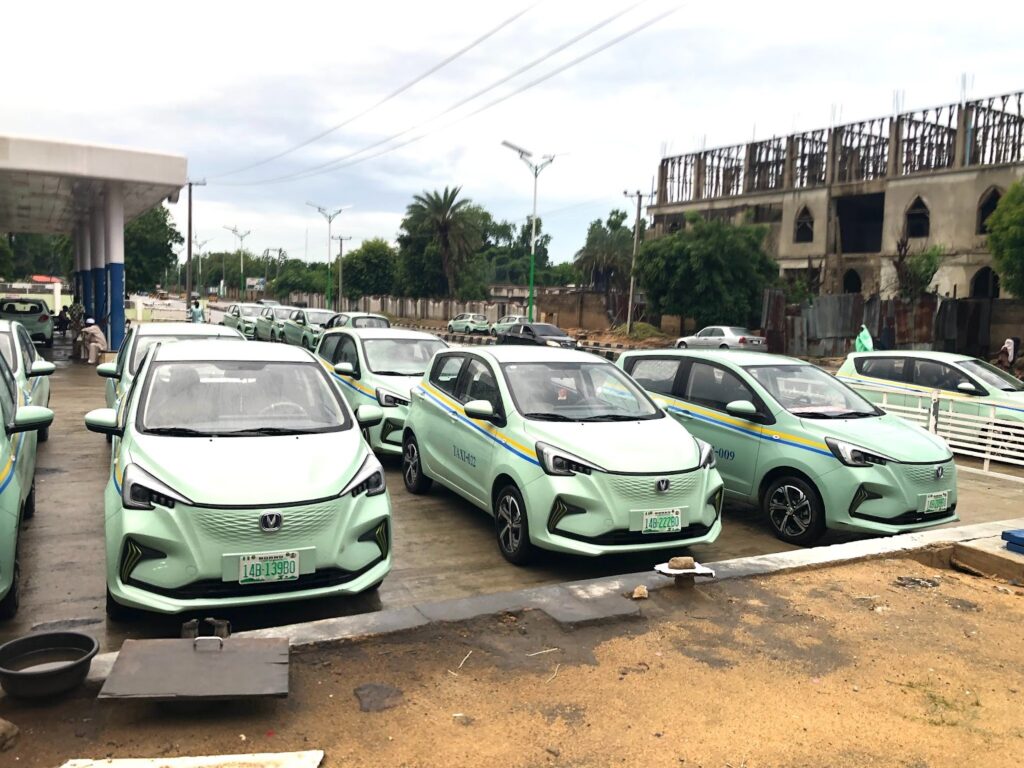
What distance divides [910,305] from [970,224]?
1480 centimetres

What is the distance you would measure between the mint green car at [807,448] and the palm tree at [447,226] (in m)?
54.0

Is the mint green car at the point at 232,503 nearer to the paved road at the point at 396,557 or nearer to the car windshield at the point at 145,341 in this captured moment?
the paved road at the point at 396,557

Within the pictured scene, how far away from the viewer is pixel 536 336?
32906 mm

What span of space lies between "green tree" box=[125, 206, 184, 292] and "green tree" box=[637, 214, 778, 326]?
2825cm

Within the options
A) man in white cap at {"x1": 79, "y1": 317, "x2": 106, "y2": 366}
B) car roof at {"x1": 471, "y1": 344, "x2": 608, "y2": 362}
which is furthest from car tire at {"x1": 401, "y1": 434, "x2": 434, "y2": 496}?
man in white cap at {"x1": 79, "y1": 317, "x2": 106, "y2": 366}

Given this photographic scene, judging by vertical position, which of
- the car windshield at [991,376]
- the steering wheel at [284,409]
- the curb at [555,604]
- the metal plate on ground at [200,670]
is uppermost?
the car windshield at [991,376]

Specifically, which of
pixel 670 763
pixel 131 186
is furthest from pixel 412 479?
pixel 131 186

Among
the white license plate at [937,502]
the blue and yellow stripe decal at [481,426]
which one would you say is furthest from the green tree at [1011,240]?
the blue and yellow stripe decal at [481,426]

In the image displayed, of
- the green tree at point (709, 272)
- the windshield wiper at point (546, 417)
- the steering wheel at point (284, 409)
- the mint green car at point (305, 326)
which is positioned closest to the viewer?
the steering wheel at point (284, 409)

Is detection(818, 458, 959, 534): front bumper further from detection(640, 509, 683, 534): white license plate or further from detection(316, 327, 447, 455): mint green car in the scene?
detection(316, 327, 447, 455): mint green car

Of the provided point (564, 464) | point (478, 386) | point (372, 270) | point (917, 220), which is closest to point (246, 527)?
point (564, 464)

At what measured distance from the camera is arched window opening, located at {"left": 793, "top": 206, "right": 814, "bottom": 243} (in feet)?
167

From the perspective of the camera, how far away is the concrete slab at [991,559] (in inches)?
247

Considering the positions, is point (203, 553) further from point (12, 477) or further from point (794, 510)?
point (794, 510)
